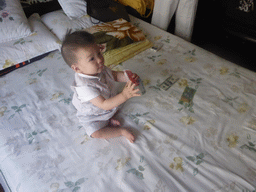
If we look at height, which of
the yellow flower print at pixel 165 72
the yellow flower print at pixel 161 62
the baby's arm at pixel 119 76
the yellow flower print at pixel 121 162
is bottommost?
the yellow flower print at pixel 121 162

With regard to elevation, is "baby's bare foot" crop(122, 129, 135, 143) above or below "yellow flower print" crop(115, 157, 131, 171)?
above

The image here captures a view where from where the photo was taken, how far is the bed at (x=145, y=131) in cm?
83

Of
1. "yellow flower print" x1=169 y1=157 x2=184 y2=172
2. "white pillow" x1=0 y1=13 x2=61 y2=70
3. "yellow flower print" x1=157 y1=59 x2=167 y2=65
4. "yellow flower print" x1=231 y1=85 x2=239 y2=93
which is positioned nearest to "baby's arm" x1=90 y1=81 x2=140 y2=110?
"yellow flower print" x1=169 y1=157 x2=184 y2=172

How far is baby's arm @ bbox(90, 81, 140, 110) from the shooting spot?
867mm

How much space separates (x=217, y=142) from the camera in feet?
3.05

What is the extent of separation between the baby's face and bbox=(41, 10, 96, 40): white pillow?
2.87 feet

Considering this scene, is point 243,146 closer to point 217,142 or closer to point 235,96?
point 217,142

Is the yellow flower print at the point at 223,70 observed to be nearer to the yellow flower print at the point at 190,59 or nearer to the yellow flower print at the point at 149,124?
the yellow flower print at the point at 190,59

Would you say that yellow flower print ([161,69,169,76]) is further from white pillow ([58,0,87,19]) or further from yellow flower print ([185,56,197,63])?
white pillow ([58,0,87,19])

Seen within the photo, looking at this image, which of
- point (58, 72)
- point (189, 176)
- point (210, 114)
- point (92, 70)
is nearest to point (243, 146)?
point (210, 114)

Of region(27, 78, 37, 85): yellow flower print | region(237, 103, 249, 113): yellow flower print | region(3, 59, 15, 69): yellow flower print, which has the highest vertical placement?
region(237, 103, 249, 113): yellow flower print

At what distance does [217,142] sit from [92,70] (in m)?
0.75

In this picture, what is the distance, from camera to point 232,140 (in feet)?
3.06

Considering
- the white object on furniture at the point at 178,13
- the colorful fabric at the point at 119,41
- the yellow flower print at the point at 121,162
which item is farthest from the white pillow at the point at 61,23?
the yellow flower print at the point at 121,162
